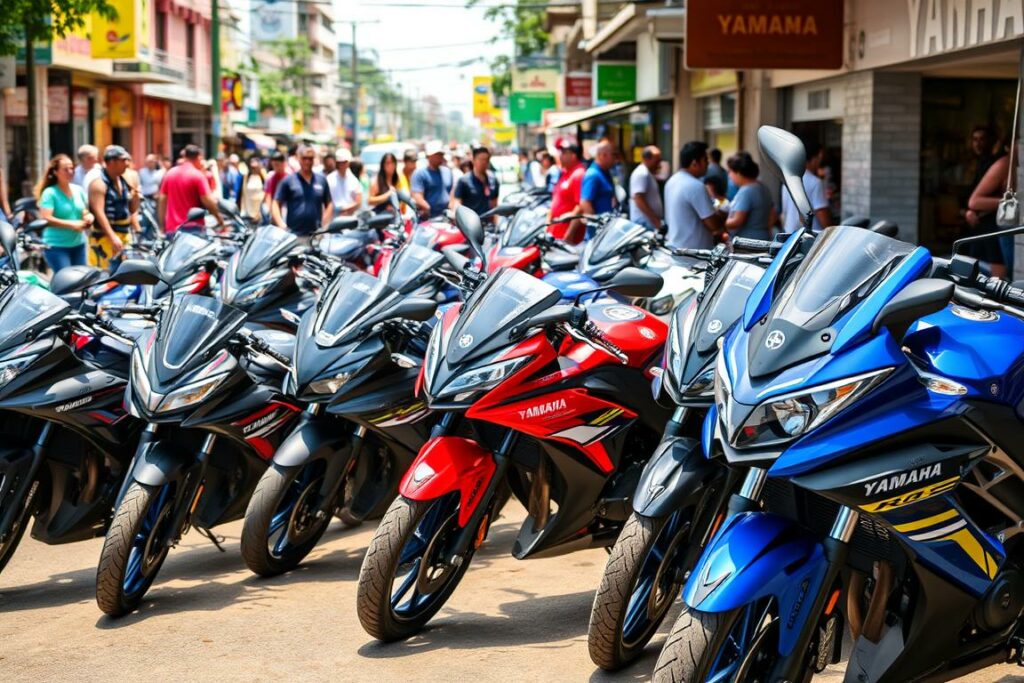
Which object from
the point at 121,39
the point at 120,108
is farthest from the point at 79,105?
the point at 121,39

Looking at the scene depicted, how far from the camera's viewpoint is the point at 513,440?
4918 mm

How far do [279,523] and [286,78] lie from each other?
8709cm

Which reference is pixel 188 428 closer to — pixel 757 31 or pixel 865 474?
pixel 865 474

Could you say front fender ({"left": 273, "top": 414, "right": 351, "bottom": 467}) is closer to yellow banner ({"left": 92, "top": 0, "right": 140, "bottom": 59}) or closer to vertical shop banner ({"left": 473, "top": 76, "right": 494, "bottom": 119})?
yellow banner ({"left": 92, "top": 0, "right": 140, "bottom": 59})

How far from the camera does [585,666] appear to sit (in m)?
Answer: 4.70

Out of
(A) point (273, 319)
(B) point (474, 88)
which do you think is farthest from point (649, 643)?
(B) point (474, 88)

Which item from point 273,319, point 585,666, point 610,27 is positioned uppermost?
point 610,27

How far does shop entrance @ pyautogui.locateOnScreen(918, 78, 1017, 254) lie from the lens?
1291 centimetres

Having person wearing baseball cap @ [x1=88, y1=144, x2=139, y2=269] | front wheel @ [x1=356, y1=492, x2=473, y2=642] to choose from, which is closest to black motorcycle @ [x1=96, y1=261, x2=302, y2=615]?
front wheel @ [x1=356, y1=492, x2=473, y2=642]

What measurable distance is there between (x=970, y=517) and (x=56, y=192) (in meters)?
10.7

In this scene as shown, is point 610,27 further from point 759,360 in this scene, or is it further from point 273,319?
point 759,360

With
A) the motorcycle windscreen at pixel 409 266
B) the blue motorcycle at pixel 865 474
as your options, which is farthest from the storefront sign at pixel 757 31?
the blue motorcycle at pixel 865 474

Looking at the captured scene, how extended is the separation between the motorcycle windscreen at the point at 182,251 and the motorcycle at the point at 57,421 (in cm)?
249

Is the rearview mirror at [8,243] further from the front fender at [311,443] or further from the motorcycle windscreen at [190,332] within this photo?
the front fender at [311,443]
